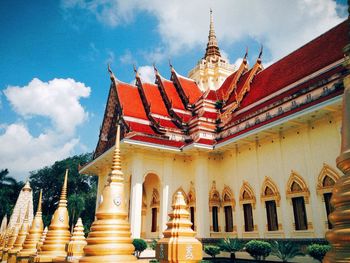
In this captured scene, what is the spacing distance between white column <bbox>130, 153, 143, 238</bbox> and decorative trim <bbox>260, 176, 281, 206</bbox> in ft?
18.6

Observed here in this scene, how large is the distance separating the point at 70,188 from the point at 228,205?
31.8m

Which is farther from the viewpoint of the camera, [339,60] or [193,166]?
[193,166]

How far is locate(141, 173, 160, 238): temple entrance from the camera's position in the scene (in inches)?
669

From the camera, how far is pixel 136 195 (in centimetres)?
1516

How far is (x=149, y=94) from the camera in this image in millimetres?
19844

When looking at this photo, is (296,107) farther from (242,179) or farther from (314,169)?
(242,179)

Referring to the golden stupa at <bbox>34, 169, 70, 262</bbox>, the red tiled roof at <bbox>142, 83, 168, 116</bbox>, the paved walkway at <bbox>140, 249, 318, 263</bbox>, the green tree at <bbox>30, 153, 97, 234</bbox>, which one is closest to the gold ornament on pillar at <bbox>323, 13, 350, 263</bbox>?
the golden stupa at <bbox>34, 169, 70, 262</bbox>

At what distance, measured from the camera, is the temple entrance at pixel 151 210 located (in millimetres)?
16984

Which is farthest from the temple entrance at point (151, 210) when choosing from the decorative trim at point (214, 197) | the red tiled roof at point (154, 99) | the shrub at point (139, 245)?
the red tiled roof at point (154, 99)

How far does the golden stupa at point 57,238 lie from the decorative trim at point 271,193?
352 inches

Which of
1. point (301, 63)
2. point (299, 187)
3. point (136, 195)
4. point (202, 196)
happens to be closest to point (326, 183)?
point (299, 187)

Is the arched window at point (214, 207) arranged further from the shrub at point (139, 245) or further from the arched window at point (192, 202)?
the shrub at point (139, 245)

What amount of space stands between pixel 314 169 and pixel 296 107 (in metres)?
2.64

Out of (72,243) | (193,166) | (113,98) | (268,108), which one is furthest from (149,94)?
(72,243)
